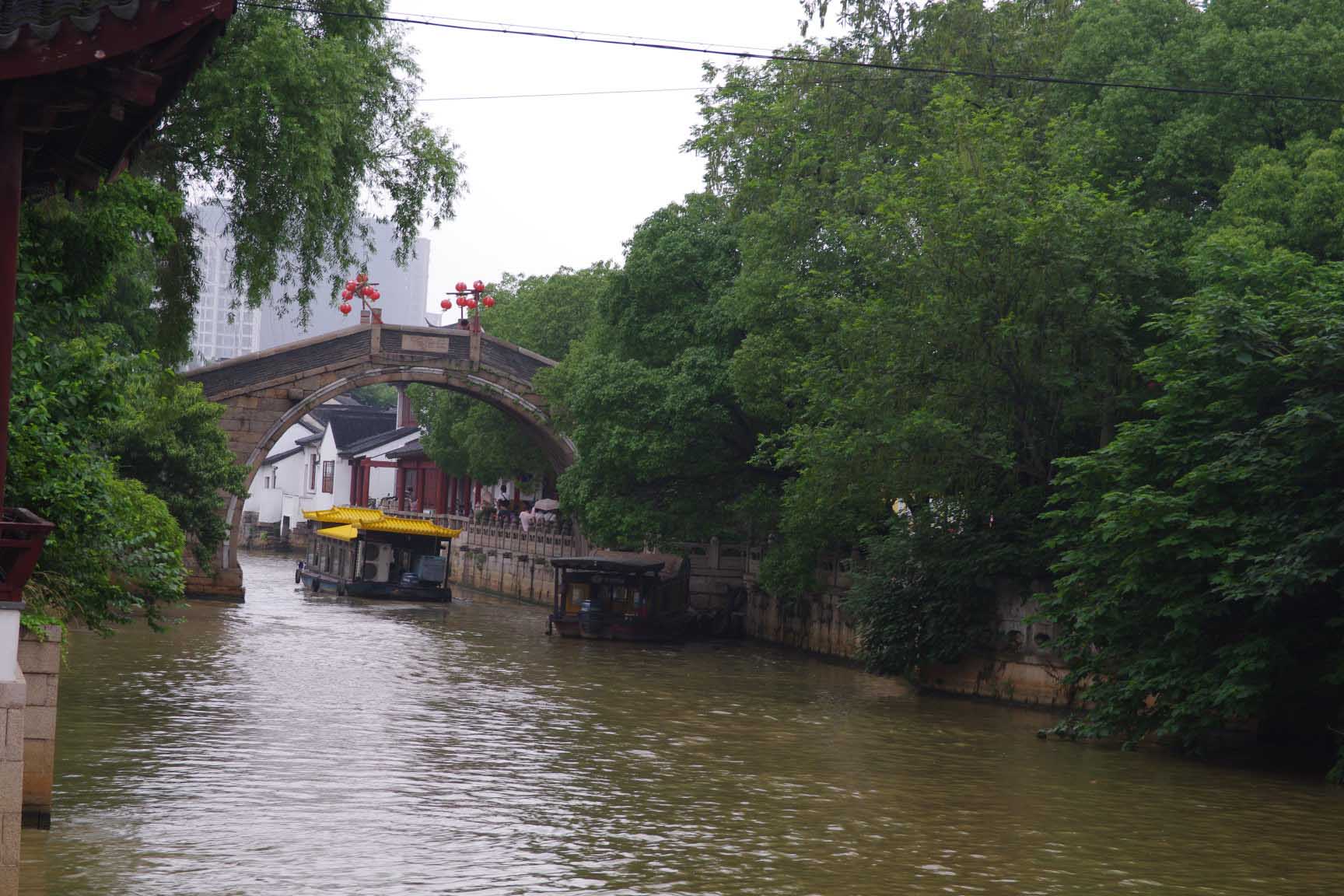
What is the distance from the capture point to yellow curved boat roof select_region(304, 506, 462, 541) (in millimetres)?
44500

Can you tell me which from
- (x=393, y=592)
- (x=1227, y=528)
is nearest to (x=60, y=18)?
(x=1227, y=528)

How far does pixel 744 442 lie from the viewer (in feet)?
115

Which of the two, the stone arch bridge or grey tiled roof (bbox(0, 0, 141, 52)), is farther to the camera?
the stone arch bridge

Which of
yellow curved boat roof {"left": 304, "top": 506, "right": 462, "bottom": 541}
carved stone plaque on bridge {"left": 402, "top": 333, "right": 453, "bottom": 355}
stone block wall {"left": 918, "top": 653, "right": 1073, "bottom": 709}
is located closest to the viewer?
stone block wall {"left": 918, "top": 653, "right": 1073, "bottom": 709}

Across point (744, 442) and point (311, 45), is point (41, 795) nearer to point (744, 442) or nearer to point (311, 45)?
point (311, 45)

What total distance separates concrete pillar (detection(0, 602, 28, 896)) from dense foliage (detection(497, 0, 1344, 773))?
1350 centimetres

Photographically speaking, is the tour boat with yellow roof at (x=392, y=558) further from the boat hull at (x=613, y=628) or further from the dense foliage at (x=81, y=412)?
the dense foliage at (x=81, y=412)

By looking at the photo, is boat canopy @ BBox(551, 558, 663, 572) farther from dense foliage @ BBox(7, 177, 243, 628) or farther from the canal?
dense foliage @ BBox(7, 177, 243, 628)

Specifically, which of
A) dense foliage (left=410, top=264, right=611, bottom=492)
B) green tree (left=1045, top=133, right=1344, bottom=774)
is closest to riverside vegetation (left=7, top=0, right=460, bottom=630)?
green tree (left=1045, top=133, right=1344, bottom=774)

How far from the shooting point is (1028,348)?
23.6 meters

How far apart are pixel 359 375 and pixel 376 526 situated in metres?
4.78

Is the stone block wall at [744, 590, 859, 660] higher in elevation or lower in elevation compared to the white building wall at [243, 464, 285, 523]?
lower

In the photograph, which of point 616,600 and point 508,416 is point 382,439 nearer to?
point 508,416

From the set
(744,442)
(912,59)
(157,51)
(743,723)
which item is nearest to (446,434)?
(744,442)
